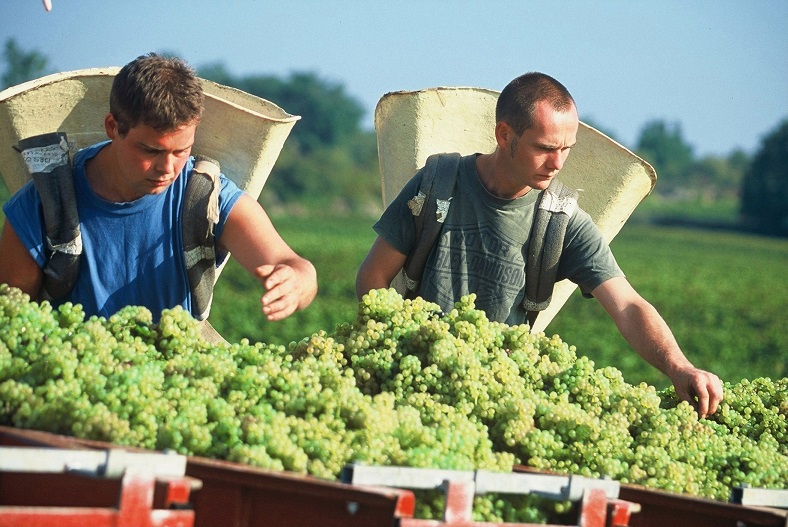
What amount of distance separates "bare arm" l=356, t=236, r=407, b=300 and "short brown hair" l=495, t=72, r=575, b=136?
28.0 inches

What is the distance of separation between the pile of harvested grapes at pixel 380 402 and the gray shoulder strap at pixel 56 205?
0.63 m

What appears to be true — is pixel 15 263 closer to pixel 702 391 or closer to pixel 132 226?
pixel 132 226

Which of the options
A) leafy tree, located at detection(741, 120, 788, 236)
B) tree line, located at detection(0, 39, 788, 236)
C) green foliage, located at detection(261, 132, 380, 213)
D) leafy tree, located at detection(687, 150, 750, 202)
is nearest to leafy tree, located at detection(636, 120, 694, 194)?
tree line, located at detection(0, 39, 788, 236)

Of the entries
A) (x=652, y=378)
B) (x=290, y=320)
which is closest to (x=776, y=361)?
(x=652, y=378)

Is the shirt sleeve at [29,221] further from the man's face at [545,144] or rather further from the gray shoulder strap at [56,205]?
the man's face at [545,144]

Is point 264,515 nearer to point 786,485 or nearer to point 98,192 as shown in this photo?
point 786,485

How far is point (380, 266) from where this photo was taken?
4.23 meters

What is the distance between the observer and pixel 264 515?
6.88 feet

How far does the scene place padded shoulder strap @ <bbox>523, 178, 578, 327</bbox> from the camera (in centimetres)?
407

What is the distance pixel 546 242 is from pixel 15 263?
2036 mm

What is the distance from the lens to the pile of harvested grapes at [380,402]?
228cm

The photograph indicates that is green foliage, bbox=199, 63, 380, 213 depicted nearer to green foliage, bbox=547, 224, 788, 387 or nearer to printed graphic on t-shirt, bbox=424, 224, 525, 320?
green foliage, bbox=547, 224, 788, 387

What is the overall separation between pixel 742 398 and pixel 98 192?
2.35 metres

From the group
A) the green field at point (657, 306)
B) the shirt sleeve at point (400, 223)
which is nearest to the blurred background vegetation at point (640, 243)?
the green field at point (657, 306)
